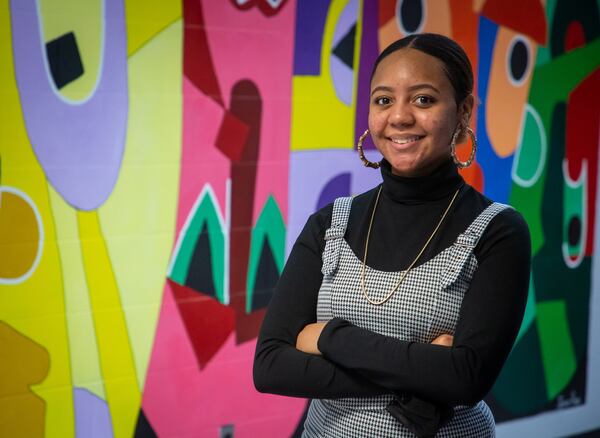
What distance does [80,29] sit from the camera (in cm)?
244

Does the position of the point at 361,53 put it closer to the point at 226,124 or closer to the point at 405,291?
the point at 226,124

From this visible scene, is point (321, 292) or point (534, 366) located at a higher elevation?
point (321, 292)

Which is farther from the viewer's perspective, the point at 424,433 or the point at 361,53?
the point at 361,53

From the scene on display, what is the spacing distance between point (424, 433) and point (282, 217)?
1.54m

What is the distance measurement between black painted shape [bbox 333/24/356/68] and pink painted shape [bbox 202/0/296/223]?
0.65ft

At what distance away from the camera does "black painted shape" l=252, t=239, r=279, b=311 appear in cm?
287

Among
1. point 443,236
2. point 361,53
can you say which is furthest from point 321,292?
Answer: point 361,53

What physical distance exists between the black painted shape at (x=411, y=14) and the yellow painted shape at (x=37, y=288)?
1.49 meters

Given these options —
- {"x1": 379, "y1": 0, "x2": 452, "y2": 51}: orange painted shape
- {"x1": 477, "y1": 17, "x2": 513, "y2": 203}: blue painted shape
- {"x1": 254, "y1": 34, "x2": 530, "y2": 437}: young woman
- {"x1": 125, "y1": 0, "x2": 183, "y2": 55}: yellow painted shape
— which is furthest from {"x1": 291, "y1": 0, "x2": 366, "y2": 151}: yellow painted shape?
{"x1": 254, "y1": 34, "x2": 530, "y2": 437}: young woman

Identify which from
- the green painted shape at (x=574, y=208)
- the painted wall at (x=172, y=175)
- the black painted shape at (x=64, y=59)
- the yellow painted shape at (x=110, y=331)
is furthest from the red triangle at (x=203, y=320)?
the green painted shape at (x=574, y=208)

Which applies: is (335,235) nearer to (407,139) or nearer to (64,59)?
(407,139)

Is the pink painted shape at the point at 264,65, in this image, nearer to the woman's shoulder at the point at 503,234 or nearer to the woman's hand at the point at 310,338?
the woman's hand at the point at 310,338

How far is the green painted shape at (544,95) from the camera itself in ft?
11.4

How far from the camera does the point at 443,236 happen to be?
152cm
